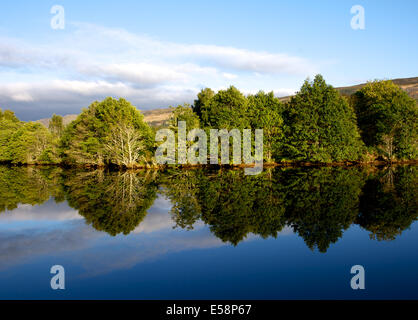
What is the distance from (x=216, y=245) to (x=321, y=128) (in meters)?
41.3

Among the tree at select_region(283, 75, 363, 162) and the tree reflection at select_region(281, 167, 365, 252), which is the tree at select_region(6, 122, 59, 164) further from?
the tree reflection at select_region(281, 167, 365, 252)

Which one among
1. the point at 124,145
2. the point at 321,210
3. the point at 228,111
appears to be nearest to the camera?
the point at 321,210

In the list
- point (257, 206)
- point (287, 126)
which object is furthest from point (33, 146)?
point (257, 206)

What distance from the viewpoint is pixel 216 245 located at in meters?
12.7

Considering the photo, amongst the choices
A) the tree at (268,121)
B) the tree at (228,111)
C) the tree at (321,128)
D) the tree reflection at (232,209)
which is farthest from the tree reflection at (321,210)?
the tree at (268,121)

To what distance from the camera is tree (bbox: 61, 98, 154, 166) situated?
49.8 meters

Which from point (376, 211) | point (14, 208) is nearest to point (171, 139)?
point (14, 208)

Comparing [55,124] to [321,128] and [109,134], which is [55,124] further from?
[321,128]

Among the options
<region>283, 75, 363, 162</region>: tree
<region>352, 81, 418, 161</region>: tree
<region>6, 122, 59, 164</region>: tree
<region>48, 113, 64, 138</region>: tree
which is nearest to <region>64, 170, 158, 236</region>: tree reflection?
<region>283, 75, 363, 162</region>: tree

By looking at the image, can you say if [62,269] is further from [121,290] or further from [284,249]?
[284,249]

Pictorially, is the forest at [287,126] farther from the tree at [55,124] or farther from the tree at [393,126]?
the tree at [55,124]

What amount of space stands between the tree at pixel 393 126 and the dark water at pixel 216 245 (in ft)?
106

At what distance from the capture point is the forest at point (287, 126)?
160ft
